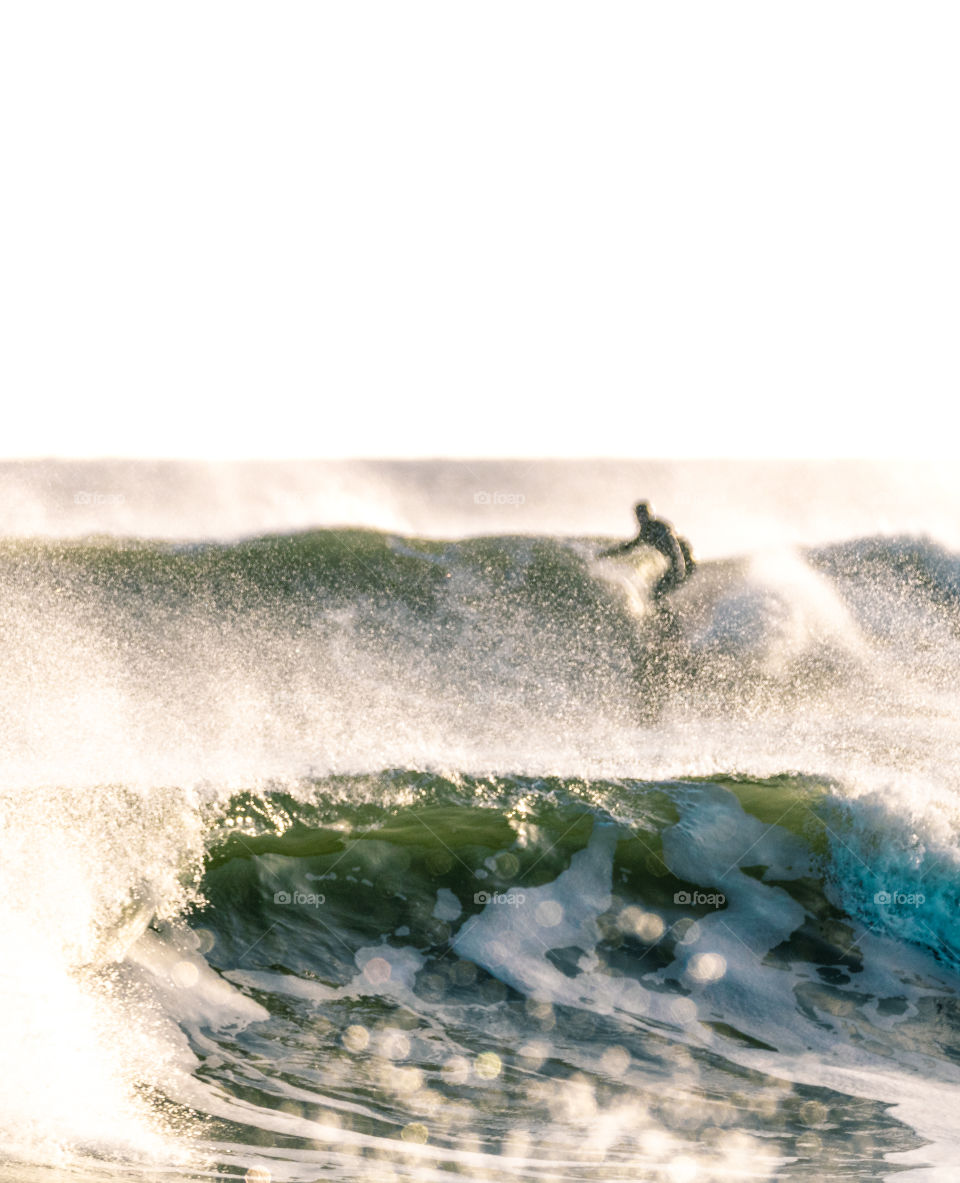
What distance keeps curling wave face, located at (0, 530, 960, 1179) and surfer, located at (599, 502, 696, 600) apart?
104 cm

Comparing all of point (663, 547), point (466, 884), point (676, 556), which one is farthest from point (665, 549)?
point (466, 884)

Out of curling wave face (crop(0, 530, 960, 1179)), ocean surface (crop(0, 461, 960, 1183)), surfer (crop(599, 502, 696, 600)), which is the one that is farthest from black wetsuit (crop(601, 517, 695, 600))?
curling wave face (crop(0, 530, 960, 1179))

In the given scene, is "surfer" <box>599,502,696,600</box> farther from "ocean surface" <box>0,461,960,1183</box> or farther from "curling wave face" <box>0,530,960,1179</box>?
"curling wave face" <box>0,530,960,1179</box>

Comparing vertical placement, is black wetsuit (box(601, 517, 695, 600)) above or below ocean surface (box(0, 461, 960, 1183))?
above

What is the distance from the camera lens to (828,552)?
42.1 ft

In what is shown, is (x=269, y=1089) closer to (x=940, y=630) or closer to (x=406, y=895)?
(x=406, y=895)

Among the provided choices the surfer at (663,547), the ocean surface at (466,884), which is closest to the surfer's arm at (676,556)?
the surfer at (663,547)

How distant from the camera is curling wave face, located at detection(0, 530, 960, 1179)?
Answer: 454cm

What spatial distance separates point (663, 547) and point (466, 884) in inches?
204

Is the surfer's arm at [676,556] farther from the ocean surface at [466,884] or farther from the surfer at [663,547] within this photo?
the ocean surface at [466,884]

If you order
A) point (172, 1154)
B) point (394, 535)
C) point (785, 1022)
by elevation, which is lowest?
point (172, 1154)

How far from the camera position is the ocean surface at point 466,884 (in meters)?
4.53

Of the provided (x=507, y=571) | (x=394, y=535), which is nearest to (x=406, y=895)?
(x=507, y=571)

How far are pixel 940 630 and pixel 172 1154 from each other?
1028 centimetres
